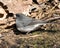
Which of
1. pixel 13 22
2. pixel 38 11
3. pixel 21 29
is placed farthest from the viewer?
pixel 38 11

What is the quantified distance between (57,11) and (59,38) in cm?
212

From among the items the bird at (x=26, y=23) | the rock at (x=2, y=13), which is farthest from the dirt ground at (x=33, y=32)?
the bird at (x=26, y=23)

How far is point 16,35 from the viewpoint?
7.48m

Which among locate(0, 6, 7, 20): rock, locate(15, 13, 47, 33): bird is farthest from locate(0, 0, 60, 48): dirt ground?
locate(15, 13, 47, 33): bird

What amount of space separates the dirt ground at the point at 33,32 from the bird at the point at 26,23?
0.48 feet

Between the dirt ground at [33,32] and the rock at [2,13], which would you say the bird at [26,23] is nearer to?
the dirt ground at [33,32]

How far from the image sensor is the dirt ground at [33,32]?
267 inches

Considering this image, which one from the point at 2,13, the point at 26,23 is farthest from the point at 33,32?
the point at 2,13

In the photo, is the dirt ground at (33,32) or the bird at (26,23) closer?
the dirt ground at (33,32)

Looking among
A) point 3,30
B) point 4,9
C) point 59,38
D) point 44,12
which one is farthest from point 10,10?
point 59,38

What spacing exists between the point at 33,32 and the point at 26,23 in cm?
37

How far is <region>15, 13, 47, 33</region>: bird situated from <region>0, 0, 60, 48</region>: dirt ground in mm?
147

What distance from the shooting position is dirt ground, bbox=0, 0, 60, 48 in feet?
22.3

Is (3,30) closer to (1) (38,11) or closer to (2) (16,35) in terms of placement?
(2) (16,35)
